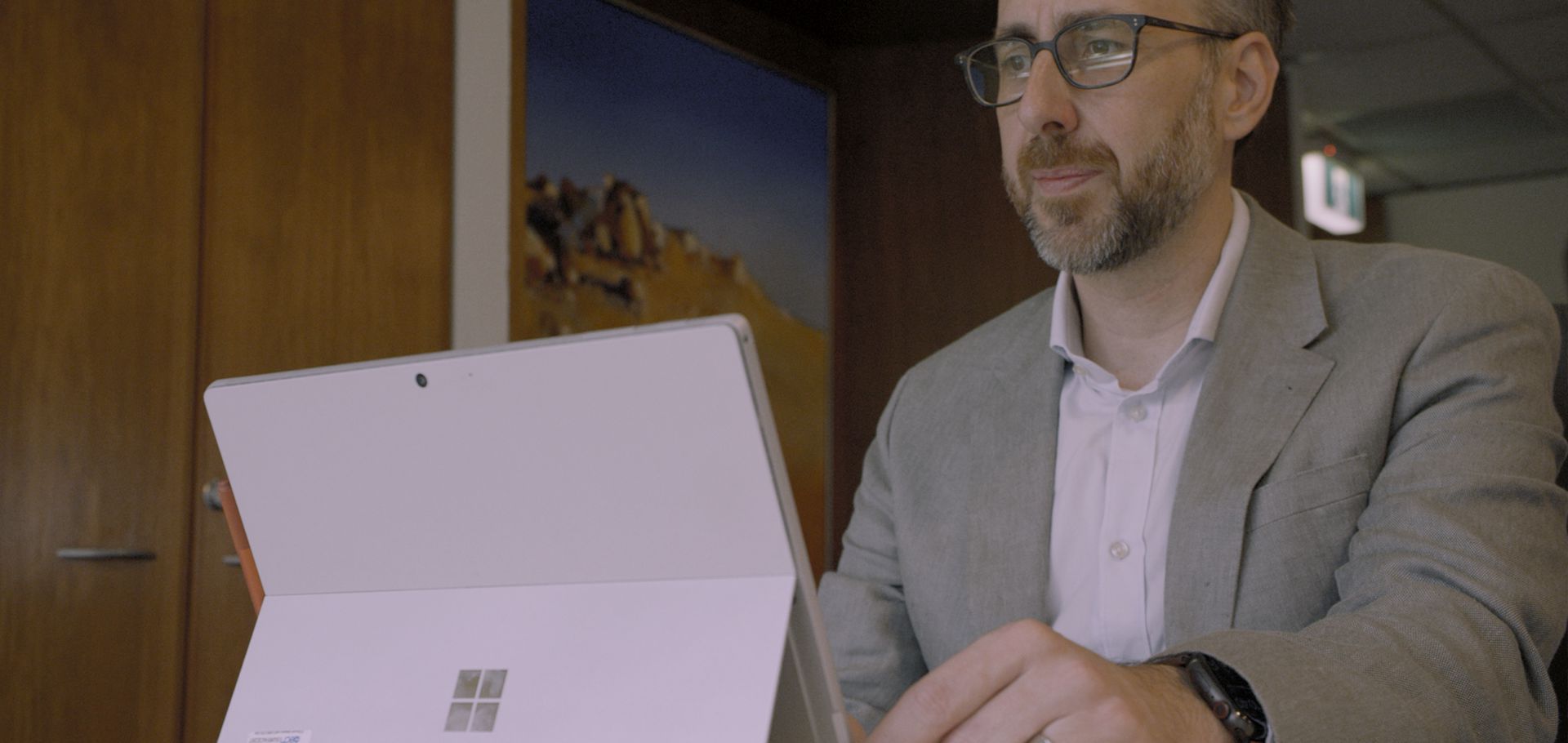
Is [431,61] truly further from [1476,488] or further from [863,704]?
[1476,488]

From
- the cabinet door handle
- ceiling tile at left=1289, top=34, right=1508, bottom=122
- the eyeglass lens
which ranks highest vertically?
ceiling tile at left=1289, top=34, right=1508, bottom=122

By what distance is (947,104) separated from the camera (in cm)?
523

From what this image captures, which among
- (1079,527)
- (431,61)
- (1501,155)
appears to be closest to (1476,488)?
(1079,527)

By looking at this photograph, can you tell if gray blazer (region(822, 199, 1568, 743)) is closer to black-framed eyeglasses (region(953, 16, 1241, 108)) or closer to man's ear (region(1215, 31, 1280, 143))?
man's ear (region(1215, 31, 1280, 143))

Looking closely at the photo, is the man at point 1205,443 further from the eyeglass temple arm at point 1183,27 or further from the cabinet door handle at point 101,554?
the cabinet door handle at point 101,554

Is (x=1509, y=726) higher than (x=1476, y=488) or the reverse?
the reverse

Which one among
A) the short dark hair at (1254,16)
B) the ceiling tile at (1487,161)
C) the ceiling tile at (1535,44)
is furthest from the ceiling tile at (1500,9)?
the short dark hair at (1254,16)

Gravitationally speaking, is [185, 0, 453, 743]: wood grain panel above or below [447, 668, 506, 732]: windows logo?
above

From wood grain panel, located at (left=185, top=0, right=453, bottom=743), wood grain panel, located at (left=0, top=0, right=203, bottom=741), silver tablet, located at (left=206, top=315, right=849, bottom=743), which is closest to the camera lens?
silver tablet, located at (left=206, top=315, right=849, bottom=743)

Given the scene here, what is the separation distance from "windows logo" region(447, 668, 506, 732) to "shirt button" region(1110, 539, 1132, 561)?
2.57 ft

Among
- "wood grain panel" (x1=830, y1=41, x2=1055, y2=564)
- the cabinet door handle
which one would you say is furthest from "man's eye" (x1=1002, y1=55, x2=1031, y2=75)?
"wood grain panel" (x1=830, y1=41, x2=1055, y2=564)

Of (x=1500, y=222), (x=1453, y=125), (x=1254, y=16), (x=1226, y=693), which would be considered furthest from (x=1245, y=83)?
(x=1500, y=222)

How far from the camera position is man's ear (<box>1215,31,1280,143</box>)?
1.54 m

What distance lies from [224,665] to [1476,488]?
2659 millimetres
